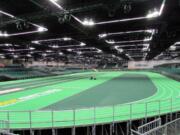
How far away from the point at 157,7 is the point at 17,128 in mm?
11163

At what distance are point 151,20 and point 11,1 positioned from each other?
10893mm

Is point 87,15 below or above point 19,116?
above

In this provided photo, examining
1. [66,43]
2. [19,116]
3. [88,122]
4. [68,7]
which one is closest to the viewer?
[88,122]

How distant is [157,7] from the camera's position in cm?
1202

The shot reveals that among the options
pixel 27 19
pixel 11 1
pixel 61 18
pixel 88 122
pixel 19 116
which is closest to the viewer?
pixel 88 122

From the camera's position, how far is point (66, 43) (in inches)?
1187

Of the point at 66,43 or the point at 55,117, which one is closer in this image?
the point at 55,117

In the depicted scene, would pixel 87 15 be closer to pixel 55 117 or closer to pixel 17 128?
pixel 55 117

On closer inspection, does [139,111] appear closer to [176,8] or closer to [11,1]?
[176,8]

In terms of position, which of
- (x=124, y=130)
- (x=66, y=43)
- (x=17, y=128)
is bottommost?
(x=124, y=130)

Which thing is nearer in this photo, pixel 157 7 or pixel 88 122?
pixel 88 122

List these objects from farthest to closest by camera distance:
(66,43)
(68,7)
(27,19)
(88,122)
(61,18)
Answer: (66,43), (27,19), (61,18), (68,7), (88,122)

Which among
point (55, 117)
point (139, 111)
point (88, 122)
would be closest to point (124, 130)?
point (139, 111)

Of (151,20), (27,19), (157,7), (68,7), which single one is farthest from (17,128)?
(151,20)
